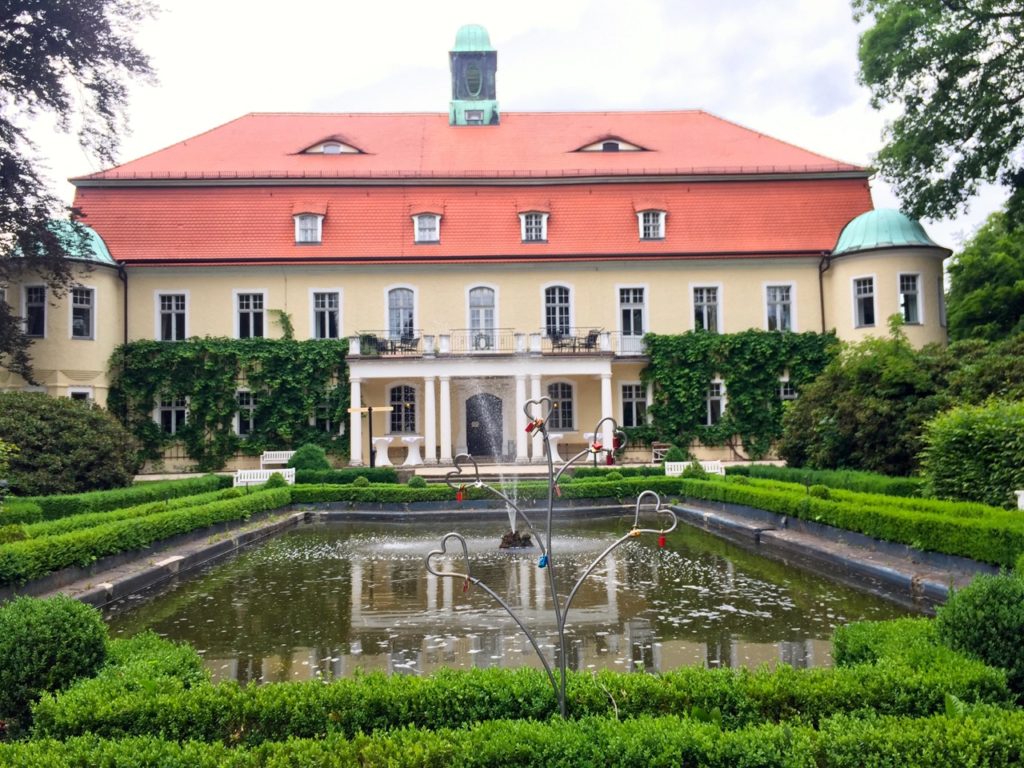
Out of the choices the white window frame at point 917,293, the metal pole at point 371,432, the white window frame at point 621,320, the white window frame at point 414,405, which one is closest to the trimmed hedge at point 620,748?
the metal pole at point 371,432

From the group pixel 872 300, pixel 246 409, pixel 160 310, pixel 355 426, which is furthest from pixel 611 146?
pixel 160 310

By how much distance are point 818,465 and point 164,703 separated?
15763mm

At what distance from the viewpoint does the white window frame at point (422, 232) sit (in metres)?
26.4

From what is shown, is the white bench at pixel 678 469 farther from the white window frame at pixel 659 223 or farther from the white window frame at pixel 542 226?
the white window frame at pixel 542 226

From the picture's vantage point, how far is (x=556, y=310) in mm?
26484

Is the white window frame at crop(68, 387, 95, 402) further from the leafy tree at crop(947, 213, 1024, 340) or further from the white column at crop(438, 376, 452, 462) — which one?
the leafy tree at crop(947, 213, 1024, 340)

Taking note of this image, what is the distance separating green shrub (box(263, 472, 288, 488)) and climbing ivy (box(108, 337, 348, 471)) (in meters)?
5.86

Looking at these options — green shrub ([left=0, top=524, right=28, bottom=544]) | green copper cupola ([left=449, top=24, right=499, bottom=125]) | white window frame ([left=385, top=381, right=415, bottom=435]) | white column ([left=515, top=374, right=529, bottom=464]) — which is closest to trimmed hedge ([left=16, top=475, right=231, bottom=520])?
green shrub ([left=0, top=524, right=28, bottom=544])

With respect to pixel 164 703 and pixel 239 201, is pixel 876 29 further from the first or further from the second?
pixel 164 703

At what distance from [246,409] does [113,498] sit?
11126 millimetres

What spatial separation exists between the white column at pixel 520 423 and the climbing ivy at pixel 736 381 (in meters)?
4.32

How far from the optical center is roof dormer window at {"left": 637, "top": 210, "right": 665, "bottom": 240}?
2661 centimetres

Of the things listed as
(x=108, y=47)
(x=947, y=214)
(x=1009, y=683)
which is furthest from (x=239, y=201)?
(x=1009, y=683)

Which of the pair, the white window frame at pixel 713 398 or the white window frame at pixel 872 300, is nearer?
the white window frame at pixel 872 300
